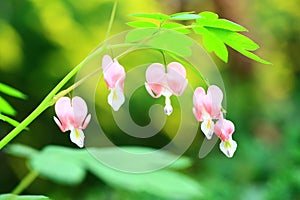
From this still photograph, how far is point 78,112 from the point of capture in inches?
30.4

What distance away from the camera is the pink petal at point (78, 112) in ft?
2.51

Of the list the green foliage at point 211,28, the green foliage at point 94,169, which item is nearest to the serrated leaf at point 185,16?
the green foliage at point 211,28

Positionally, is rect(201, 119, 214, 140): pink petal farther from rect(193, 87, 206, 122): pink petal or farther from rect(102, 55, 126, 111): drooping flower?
rect(102, 55, 126, 111): drooping flower

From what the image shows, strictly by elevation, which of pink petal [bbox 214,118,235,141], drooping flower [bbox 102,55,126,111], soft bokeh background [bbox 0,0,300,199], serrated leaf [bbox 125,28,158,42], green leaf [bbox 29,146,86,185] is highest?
soft bokeh background [bbox 0,0,300,199]

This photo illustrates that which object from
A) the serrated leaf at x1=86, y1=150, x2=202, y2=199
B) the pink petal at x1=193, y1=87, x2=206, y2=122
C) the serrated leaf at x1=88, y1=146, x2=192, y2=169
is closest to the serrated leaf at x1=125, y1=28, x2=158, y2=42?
the pink petal at x1=193, y1=87, x2=206, y2=122

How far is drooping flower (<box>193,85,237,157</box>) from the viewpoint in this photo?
0.79 m

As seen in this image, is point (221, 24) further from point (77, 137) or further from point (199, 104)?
point (77, 137)

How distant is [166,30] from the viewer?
786 mm

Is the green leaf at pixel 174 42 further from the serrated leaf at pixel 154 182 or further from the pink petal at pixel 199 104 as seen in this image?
the serrated leaf at pixel 154 182

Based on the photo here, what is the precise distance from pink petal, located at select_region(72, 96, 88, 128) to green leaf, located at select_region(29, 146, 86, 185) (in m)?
0.64

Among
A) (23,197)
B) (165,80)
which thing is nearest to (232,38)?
(165,80)

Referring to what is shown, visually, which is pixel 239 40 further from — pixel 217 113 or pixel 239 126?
pixel 239 126

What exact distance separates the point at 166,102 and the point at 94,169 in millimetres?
874

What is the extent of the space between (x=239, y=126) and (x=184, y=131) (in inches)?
13.8
